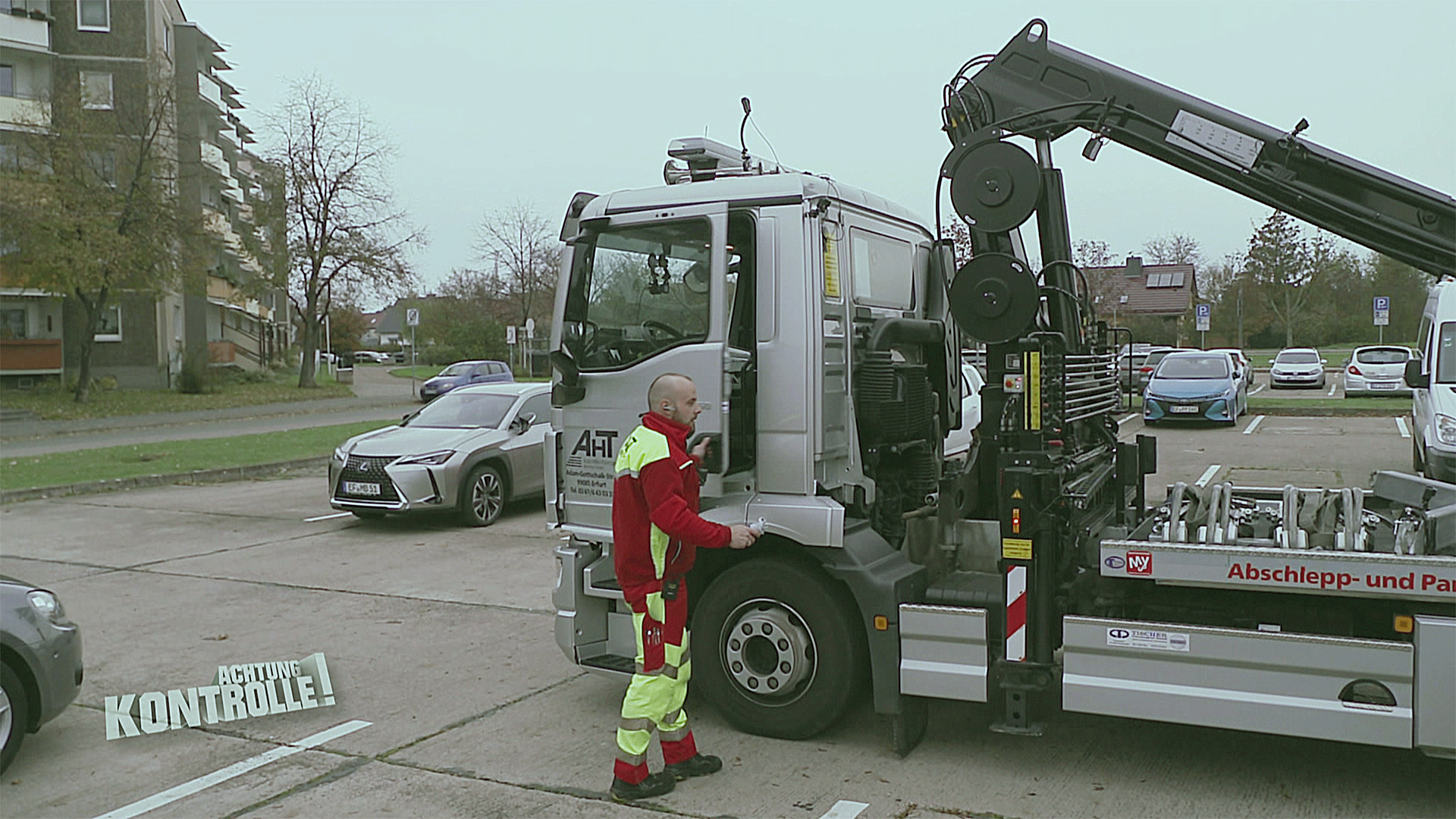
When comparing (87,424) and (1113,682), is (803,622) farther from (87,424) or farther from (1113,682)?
(87,424)

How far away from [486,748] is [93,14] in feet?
150

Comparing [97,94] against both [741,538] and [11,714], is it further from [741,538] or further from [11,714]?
[741,538]

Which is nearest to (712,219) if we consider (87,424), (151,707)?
(151,707)

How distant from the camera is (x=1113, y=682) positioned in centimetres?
482

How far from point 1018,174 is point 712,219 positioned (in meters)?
1.48

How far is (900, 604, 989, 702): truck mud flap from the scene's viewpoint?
16.7ft

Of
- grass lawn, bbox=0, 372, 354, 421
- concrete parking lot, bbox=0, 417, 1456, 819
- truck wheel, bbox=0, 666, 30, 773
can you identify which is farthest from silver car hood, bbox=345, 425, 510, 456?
grass lawn, bbox=0, 372, 354, 421

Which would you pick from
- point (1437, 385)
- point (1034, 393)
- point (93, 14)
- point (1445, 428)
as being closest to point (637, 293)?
point (1034, 393)

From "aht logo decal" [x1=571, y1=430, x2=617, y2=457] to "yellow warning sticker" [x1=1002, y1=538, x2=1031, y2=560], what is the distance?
2.06 meters

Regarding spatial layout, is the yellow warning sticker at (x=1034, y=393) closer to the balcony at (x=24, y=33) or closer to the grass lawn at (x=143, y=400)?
the grass lawn at (x=143, y=400)

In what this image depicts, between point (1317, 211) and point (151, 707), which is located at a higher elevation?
point (1317, 211)

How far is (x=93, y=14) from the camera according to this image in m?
41.9

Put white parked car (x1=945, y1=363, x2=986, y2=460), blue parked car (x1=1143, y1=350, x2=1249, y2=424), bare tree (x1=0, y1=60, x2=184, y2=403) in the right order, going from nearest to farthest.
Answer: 1. white parked car (x1=945, y1=363, x2=986, y2=460)
2. blue parked car (x1=1143, y1=350, x2=1249, y2=424)
3. bare tree (x1=0, y1=60, x2=184, y2=403)

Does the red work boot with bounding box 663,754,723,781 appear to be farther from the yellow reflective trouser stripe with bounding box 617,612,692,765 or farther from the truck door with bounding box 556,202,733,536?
the truck door with bounding box 556,202,733,536
